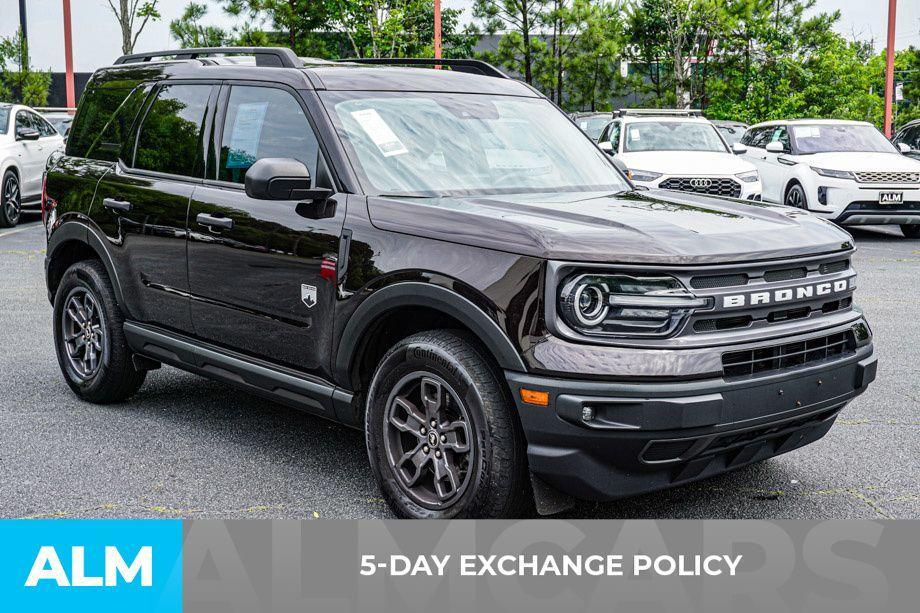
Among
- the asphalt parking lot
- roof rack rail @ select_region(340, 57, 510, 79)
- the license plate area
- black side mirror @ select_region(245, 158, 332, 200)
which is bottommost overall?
the asphalt parking lot

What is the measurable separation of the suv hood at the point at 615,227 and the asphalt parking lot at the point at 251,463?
44.1 inches

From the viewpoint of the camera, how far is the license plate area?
14547 millimetres

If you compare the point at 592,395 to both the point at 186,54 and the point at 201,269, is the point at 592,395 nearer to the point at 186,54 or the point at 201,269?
the point at 201,269

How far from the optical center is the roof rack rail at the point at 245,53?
5.10 m

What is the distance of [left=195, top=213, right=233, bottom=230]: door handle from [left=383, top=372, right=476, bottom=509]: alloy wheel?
50.5 inches

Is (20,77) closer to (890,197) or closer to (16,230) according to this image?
(16,230)

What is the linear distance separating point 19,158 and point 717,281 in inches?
555

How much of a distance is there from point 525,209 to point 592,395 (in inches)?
35.0

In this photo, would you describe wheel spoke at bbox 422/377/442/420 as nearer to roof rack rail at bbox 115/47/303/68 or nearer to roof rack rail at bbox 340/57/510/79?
roof rack rail at bbox 115/47/303/68

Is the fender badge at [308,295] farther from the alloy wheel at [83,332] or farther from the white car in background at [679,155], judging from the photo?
the white car in background at [679,155]

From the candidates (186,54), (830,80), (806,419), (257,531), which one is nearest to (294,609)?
(257,531)

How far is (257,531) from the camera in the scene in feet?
13.4

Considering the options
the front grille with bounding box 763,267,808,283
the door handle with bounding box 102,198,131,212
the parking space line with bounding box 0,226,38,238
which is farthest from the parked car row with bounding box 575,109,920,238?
the front grille with bounding box 763,267,808,283

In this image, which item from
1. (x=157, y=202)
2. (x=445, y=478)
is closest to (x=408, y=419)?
(x=445, y=478)
